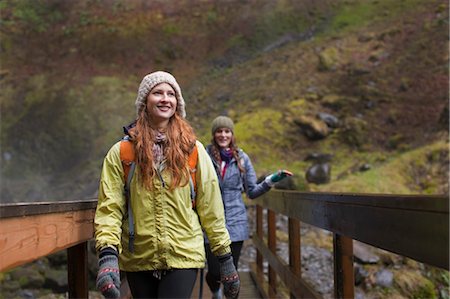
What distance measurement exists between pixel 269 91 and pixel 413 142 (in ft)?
19.5

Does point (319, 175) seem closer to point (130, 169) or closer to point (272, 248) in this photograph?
point (272, 248)

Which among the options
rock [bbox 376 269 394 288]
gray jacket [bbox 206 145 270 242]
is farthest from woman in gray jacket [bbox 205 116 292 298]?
rock [bbox 376 269 394 288]

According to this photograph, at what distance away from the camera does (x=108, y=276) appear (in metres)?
2.28

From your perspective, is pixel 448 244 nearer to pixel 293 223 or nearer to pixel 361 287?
pixel 293 223

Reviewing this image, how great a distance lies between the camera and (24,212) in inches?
77.4

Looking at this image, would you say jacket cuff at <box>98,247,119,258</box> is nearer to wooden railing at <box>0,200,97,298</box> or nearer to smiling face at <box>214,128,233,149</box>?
wooden railing at <box>0,200,97,298</box>

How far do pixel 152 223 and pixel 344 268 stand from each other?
45.1 inches

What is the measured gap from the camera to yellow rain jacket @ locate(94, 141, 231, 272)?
8.21ft

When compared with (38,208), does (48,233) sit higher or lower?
lower

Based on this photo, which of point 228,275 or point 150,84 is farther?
point 150,84

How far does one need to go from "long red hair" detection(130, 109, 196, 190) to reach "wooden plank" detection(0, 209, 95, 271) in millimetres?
489

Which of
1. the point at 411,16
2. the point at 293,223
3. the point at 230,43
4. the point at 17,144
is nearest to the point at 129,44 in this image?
the point at 230,43

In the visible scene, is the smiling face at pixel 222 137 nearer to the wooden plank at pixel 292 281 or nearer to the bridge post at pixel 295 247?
the bridge post at pixel 295 247

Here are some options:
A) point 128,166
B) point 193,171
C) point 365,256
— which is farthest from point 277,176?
point 365,256
